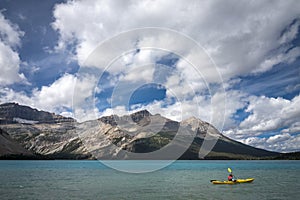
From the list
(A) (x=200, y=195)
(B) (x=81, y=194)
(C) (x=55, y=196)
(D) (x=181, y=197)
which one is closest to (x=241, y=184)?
(A) (x=200, y=195)

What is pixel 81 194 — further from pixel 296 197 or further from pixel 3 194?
pixel 296 197

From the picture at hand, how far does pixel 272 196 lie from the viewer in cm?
4803

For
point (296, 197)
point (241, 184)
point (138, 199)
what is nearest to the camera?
point (138, 199)

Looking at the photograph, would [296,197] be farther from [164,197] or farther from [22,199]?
[22,199]

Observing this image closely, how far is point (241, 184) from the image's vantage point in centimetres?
6681

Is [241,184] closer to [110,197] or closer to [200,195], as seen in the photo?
[200,195]

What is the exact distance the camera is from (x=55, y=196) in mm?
47156

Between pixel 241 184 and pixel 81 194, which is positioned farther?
pixel 241 184

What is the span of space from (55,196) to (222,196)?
2983 cm

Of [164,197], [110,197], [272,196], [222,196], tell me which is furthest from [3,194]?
[272,196]

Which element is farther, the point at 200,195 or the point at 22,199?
the point at 200,195

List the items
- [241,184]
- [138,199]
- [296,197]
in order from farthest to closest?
1. [241,184]
2. [296,197]
3. [138,199]

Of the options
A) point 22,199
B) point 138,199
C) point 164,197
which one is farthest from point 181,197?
point 22,199

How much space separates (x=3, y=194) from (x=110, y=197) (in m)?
20.3
